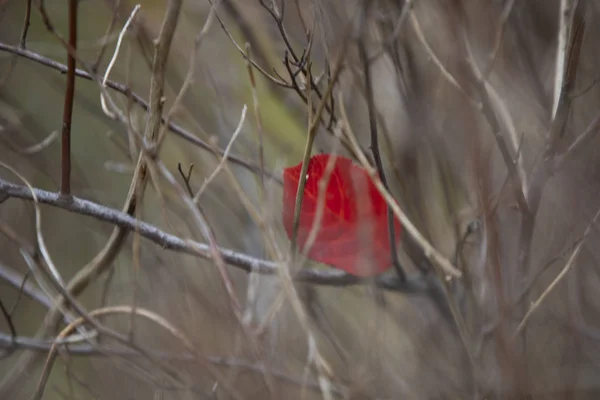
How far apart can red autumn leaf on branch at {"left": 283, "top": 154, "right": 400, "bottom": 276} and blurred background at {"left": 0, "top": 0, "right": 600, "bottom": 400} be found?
4 centimetres

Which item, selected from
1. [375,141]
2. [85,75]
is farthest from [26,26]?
[375,141]

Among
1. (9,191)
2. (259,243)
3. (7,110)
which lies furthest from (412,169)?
(7,110)

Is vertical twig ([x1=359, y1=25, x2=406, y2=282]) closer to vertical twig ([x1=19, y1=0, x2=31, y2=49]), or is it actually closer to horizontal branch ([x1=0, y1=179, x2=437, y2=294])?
horizontal branch ([x1=0, y1=179, x2=437, y2=294])

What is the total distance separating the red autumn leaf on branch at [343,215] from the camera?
494 millimetres

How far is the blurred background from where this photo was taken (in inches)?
17.7

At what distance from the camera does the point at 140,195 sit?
0.48 meters

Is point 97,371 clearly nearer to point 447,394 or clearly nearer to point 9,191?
point 9,191

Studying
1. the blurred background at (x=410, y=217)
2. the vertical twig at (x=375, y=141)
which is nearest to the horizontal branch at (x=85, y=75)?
the blurred background at (x=410, y=217)

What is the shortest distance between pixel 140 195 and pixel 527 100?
17.7 inches

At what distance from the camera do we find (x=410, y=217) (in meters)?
0.61

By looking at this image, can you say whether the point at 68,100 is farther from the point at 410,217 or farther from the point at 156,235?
the point at 410,217

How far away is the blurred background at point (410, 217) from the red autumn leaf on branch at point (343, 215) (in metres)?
0.04

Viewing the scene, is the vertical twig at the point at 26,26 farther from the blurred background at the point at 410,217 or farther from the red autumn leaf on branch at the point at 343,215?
the red autumn leaf on branch at the point at 343,215

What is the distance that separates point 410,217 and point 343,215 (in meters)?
0.14
